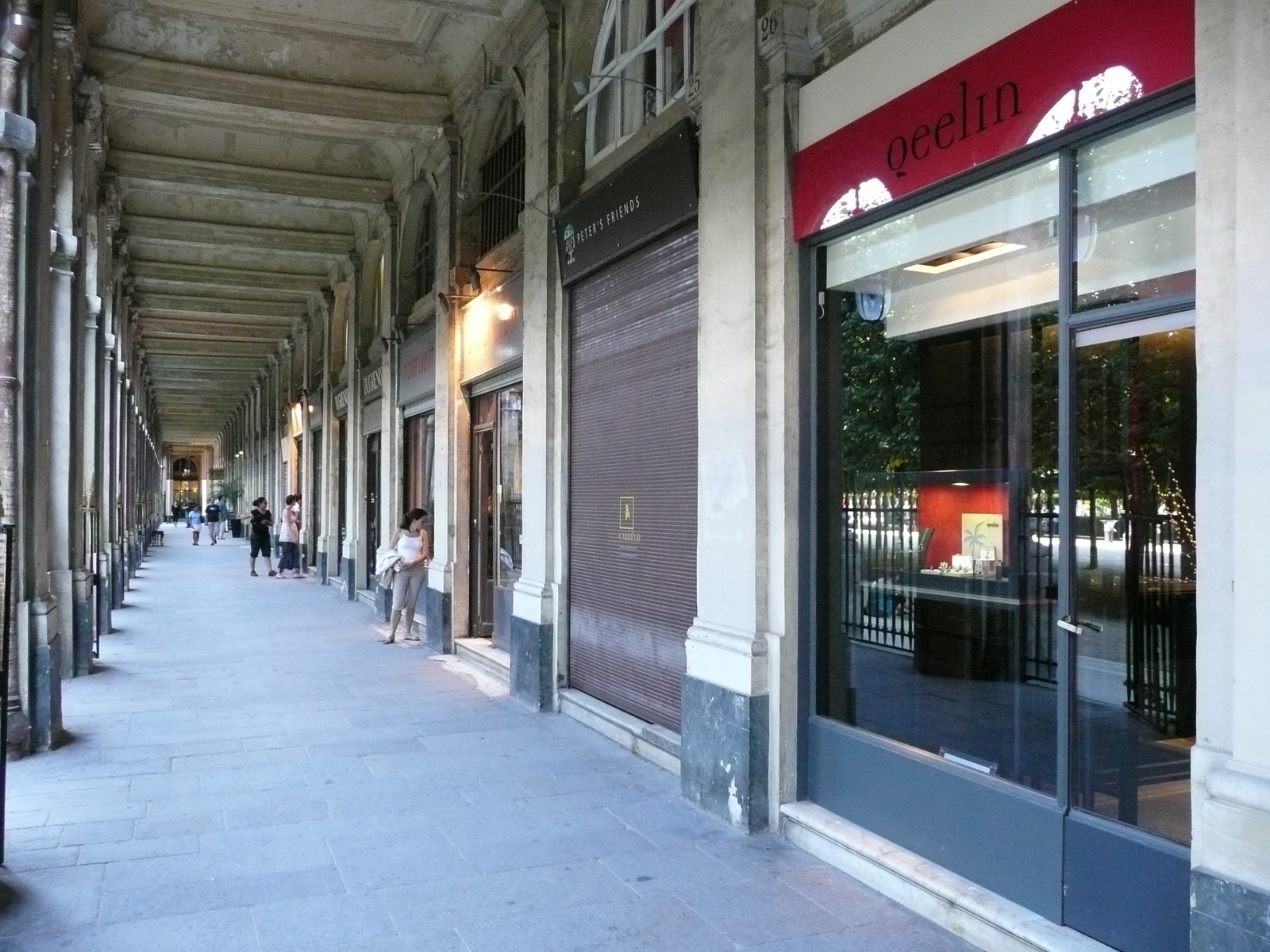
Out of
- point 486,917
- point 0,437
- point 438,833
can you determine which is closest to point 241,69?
point 0,437

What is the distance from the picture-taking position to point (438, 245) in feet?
37.2

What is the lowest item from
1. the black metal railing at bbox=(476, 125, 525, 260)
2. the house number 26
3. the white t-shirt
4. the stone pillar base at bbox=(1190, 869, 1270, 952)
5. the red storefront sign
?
the stone pillar base at bbox=(1190, 869, 1270, 952)

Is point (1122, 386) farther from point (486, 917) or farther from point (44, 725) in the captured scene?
point (44, 725)

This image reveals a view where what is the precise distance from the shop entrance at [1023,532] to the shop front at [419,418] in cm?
684

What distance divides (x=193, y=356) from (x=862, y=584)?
2933 cm

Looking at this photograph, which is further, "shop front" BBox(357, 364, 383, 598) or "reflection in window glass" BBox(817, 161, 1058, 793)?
"shop front" BBox(357, 364, 383, 598)

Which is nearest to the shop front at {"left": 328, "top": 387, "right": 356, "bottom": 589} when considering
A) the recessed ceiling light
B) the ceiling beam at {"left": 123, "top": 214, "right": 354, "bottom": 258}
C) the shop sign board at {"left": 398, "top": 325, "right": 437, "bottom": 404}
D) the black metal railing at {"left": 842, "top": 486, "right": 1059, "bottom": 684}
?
the ceiling beam at {"left": 123, "top": 214, "right": 354, "bottom": 258}

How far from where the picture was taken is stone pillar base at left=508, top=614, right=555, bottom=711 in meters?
7.75

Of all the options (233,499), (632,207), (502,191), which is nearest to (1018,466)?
(632,207)

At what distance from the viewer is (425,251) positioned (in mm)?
13211

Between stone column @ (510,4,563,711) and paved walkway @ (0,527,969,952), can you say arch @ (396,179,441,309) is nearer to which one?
stone column @ (510,4,563,711)

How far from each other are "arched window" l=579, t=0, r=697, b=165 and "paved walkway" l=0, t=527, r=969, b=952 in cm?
408

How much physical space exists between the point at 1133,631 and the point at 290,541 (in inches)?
709

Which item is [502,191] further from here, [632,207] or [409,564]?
[409,564]
